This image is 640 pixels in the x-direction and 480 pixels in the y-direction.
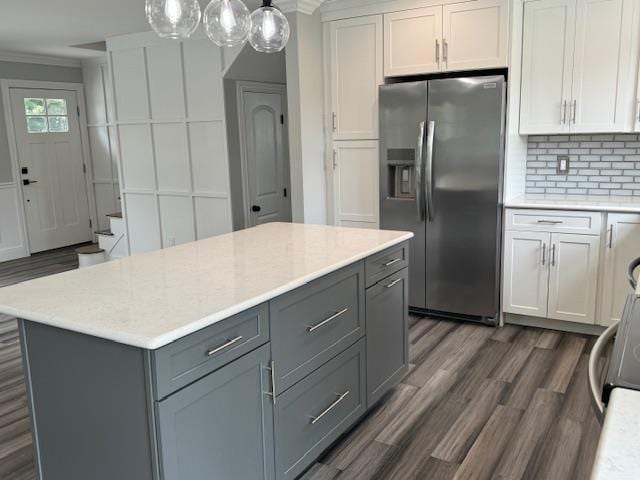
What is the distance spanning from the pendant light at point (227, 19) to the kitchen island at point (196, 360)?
959 millimetres

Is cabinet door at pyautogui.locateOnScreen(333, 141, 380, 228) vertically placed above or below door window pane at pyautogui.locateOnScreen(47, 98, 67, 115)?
below

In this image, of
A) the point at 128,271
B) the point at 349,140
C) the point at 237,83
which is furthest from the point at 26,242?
the point at 128,271

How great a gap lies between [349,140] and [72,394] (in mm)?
3157

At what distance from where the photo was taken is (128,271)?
2328mm

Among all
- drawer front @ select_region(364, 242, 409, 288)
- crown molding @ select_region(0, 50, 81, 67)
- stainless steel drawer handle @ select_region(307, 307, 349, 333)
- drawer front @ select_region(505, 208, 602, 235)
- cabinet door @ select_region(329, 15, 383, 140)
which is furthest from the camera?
crown molding @ select_region(0, 50, 81, 67)

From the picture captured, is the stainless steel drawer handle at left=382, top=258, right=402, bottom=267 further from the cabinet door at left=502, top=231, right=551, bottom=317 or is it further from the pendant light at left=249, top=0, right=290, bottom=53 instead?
the cabinet door at left=502, top=231, right=551, bottom=317

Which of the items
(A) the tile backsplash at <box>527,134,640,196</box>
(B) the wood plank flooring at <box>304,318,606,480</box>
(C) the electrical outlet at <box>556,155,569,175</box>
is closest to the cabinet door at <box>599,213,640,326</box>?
(B) the wood plank flooring at <box>304,318,606,480</box>

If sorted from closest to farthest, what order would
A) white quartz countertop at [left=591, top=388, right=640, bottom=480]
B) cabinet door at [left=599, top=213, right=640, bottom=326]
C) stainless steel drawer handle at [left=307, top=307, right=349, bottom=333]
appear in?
white quartz countertop at [left=591, top=388, right=640, bottom=480], stainless steel drawer handle at [left=307, top=307, right=349, bottom=333], cabinet door at [left=599, top=213, right=640, bottom=326]

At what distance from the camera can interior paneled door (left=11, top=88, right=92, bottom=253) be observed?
23.4 feet

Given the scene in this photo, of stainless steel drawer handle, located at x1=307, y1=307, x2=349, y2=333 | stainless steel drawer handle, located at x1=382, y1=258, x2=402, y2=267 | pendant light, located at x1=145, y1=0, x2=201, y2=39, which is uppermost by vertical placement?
pendant light, located at x1=145, y1=0, x2=201, y2=39

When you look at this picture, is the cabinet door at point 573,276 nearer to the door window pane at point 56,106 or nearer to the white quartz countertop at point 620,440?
the white quartz countertop at point 620,440

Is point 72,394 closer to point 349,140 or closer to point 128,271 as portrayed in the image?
point 128,271

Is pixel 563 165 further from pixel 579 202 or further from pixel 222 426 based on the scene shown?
pixel 222 426

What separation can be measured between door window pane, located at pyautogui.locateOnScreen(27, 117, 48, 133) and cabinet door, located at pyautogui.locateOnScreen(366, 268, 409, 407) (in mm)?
6008
